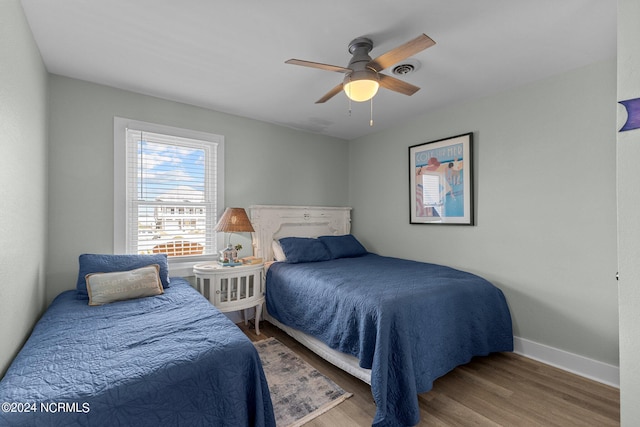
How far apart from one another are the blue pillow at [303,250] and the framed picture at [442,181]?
1.15m

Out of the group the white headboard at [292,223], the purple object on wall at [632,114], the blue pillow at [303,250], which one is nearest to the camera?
the purple object on wall at [632,114]

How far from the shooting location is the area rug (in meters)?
1.87

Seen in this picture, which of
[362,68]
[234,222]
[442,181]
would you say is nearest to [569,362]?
[442,181]

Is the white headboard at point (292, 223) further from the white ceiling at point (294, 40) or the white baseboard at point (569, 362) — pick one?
the white baseboard at point (569, 362)

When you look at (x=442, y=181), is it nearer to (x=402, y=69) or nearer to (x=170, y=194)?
(x=402, y=69)

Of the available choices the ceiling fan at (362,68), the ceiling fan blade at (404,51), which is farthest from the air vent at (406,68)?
the ceiling fan blade at (404,51)

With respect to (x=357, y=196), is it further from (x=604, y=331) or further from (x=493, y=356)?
(x=604, y=331)

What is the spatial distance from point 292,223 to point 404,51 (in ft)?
8.40

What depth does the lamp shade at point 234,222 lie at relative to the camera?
298 centimetres

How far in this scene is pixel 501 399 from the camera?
202cm

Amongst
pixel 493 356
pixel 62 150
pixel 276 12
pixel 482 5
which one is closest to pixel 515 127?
pixel 482 5

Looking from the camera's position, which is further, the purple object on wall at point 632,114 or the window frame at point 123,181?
the window frame at point 123,181

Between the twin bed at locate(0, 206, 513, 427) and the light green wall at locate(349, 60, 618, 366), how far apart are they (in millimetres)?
331

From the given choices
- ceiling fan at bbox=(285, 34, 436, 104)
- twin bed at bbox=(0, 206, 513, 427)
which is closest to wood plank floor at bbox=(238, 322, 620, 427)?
twin bed at bbox=(0, 206, 513, 427)
